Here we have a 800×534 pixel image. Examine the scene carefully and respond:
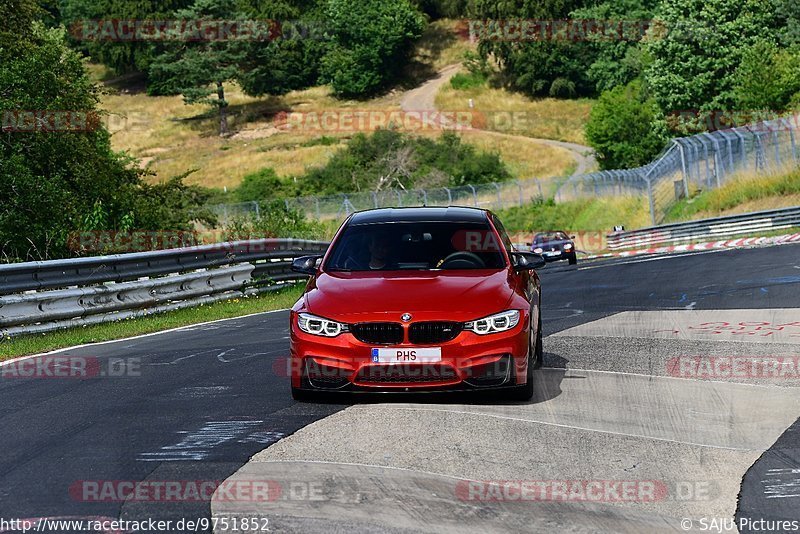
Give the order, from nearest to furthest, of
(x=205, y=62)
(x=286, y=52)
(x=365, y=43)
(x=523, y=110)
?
1. (x=523, y=110)
2. (x=205, y=62)
3. (x=286, y=52)
4. (x=365, y=43)

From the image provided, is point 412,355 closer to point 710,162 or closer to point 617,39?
point 710,162

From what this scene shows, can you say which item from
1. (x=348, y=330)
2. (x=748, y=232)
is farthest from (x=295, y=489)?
(x=748, y=232)

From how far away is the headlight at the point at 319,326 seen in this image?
9164mm

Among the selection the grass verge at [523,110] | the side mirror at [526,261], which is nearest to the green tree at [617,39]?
the grass verge at [523,110]

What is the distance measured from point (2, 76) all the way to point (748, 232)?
24.6 m

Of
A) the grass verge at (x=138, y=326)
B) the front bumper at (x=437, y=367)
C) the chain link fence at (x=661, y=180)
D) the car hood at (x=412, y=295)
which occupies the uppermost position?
the car hood at (x=412, y=295)

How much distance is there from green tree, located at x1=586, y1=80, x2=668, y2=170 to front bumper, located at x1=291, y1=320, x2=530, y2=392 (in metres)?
72.2

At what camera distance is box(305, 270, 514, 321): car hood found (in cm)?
912

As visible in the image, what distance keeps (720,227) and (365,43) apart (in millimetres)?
91004

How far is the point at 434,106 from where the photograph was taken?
118938 millimetres

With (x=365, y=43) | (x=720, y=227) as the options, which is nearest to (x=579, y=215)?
(x=720, y=227)

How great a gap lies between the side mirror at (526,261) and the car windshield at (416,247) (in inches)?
7.6

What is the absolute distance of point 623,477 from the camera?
22.5 ft

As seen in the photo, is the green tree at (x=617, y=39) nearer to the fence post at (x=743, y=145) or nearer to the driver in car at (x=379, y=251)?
the fence post at (x=743, y=145)
